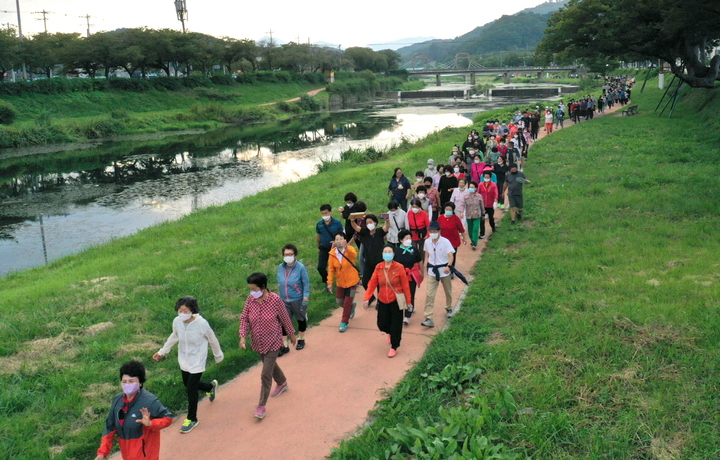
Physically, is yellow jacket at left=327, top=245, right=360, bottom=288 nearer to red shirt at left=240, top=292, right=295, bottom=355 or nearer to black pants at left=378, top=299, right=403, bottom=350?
black pants at left=378, top=299, right=403, bottom=350

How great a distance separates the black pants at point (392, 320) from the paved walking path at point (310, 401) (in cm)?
24

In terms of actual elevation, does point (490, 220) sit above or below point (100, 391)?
above

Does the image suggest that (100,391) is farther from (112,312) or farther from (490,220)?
(490,220)

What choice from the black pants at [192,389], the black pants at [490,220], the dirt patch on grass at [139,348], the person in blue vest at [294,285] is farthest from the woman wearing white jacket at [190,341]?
the black pants at [490,220]

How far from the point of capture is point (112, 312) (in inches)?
348

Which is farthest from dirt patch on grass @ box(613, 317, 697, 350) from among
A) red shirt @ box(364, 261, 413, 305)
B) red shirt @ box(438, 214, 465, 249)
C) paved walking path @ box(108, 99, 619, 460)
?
red shirt @ box(438, 214, 465, 249)

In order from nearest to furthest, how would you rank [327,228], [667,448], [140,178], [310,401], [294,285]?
[667,448]
[310,401]
[294,285]
[327,228]
[140,178]

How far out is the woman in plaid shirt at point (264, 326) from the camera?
18.7ft

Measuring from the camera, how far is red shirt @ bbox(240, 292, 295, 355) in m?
5.71

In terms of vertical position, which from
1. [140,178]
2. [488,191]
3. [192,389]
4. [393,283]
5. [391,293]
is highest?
[488,191]

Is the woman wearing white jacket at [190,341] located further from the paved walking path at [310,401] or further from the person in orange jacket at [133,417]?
the person in orange jacket at [133,417]

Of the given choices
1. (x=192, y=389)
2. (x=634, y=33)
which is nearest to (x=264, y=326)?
(x=192, y=389)

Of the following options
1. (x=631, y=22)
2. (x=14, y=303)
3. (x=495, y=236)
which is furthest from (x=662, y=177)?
(x=14, y=303)

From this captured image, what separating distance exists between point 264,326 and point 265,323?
32 millimetres
